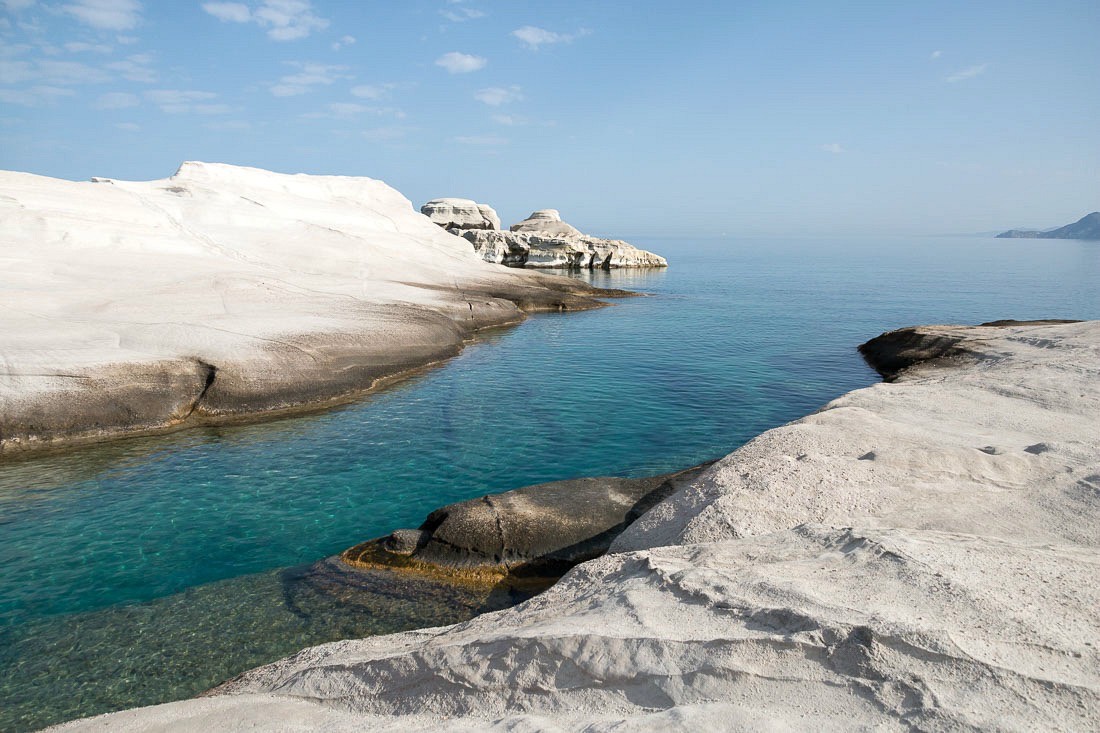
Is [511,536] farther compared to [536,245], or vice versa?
[536,245]

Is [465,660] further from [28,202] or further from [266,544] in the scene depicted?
[28,202]

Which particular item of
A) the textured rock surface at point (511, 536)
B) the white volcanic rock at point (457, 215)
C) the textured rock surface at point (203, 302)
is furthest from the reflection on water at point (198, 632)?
the white volcanic rock at point (457, 215)

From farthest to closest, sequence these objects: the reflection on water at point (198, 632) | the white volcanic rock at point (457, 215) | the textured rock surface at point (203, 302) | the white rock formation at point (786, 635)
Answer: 1. the white volcanic rock at point (457, 215)
2. the textured rock surface at point (203, 302)
3. the reflection on water at point (198, 632)
4. the white rock formation at point (786, 635)

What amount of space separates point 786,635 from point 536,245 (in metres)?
85.1

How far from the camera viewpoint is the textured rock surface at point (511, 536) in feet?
39.5

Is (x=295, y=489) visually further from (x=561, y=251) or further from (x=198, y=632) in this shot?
(x=561, y=251)

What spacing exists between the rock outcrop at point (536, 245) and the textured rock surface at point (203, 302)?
124 ft

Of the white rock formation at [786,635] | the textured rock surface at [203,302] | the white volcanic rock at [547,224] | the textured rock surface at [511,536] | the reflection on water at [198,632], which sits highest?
the white volcanic rock at [547,224]

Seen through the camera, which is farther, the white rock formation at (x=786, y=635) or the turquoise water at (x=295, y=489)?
the turquoise water at (x=295, y=489)

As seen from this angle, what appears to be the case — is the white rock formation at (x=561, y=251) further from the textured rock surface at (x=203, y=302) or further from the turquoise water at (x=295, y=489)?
the turquoise water at (x=295, y=489)

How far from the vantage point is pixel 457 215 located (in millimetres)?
91812

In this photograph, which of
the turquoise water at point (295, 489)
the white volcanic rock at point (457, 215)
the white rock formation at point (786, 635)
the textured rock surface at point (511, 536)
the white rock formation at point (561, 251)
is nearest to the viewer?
the white rock formation at point (786, 635)

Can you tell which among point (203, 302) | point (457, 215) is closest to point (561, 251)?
point (457, 215)

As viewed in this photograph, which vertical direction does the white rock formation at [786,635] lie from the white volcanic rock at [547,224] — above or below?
below
